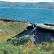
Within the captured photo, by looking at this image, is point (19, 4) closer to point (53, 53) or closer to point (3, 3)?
point (3, 3)

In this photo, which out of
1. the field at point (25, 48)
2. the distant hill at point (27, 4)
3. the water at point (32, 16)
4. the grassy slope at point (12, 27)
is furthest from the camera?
the distant hill at point (27, 4)

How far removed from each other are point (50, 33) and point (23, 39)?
1.00 metres

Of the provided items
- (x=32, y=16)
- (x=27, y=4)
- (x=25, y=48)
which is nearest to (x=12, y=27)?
(x=25, y=48)

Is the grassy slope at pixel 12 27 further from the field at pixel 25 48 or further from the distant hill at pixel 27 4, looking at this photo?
the distant hill at pixel 27 4

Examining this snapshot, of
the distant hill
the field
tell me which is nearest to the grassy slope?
the field

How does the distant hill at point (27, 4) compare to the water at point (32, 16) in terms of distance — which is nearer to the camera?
the water at point (32, 16)

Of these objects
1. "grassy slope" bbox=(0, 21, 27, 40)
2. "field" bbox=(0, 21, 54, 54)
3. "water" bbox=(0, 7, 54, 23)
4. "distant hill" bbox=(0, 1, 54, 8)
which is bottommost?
"distant hill" bbox=(0, 1, 54, 8)

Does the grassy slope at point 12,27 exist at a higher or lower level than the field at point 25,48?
lower

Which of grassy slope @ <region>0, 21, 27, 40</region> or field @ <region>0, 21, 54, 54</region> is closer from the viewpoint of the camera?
field @ <region>0, 21, 54, 54</region>

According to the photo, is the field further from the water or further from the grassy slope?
the water

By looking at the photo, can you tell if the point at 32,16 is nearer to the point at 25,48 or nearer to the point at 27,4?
the point at 25,48

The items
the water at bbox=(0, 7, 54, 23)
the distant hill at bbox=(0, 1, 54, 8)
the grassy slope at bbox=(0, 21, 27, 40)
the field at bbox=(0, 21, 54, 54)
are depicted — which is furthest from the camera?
the distant hill at bbox=(0, 1, 54, 8)

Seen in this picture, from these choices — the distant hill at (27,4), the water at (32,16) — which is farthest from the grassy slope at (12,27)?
the distant hill at (27,4)

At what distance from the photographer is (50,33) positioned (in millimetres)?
11609
